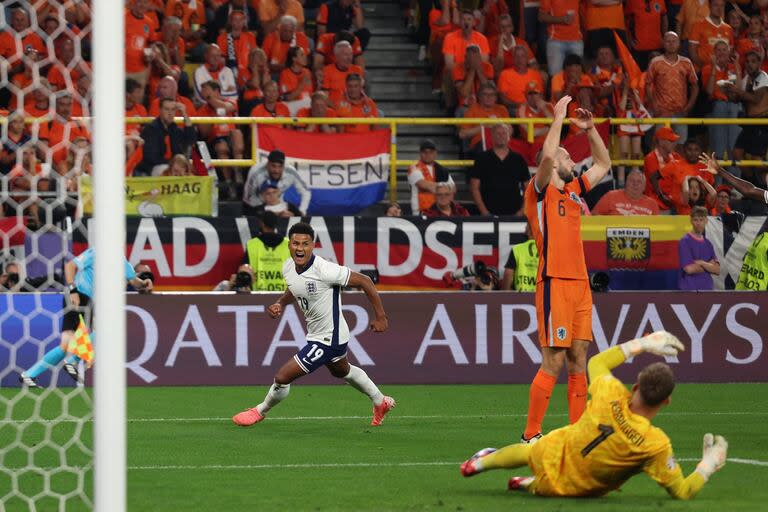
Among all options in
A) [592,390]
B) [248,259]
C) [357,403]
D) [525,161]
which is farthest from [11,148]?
[525,161]

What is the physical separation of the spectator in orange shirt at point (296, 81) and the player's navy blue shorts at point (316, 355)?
308 inches

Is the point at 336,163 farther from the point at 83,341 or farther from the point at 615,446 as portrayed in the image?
the point at 615,446

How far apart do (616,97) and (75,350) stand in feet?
40.9

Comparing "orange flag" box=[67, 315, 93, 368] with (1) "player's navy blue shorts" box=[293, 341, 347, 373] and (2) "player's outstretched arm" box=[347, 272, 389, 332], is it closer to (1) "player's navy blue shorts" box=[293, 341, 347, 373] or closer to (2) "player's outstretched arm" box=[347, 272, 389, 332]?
(1) "player's navy blue shorts" box=[293, 341, 347, 373]

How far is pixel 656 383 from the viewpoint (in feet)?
23.6

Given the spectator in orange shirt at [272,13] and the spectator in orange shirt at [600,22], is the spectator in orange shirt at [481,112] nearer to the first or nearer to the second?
the spectator in orange shirt at [600,22]

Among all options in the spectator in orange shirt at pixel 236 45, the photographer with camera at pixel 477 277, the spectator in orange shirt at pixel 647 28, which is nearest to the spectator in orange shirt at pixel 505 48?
the spectator in orange shirt at pixel 647 28

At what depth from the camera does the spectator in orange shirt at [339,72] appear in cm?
1928

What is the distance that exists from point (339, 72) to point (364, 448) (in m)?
10.1

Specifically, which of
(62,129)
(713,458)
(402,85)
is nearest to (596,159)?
(713,458)

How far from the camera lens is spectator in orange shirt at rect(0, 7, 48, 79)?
344 inches

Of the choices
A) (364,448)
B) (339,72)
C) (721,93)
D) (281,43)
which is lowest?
(364,448)

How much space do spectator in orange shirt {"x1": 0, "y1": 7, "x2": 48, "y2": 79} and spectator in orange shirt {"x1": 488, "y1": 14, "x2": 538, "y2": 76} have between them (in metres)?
9.66

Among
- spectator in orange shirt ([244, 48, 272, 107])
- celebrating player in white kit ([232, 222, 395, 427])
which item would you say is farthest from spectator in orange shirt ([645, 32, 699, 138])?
celebrating player in white kit ([232, 222, 395, 427])
